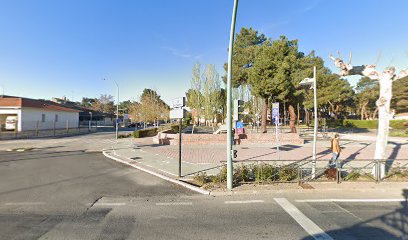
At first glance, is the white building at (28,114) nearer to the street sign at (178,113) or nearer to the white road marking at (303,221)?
the street sign at (178,113)

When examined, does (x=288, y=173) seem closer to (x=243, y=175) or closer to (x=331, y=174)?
(x=331, y=174)

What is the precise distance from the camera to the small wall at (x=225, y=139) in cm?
1712

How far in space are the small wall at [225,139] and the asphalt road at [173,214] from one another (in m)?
9.41

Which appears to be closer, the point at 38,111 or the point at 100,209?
the point at 100,209

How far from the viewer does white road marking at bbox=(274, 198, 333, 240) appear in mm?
4172

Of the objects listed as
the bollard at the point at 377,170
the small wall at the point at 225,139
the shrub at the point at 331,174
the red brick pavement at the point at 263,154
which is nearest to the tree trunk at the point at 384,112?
the bollard at the point at 377,170

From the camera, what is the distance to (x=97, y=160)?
1195cm

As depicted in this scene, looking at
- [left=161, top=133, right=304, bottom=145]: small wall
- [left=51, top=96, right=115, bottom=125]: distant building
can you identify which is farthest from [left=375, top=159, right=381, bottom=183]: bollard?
[left=51, top=96, right=115, bottom=125]: distant building

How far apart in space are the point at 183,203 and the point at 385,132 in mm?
7813

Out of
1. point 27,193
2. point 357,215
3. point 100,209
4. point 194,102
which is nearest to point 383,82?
point 357,215

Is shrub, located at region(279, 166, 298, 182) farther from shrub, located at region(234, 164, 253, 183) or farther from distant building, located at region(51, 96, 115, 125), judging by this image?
distant building, located at region(51, 96, 115, 125)

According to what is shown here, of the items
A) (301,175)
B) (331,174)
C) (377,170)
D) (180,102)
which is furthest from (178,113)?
(377,170)

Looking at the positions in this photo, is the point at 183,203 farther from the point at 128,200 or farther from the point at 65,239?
the point at 65,239

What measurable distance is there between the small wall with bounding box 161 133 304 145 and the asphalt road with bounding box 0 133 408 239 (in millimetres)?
9415
